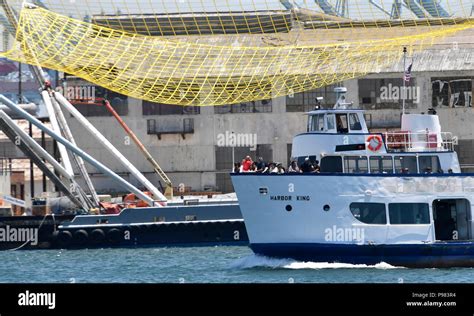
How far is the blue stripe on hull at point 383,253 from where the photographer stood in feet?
138

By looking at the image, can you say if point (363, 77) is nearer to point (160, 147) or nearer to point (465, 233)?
point (160, 147)

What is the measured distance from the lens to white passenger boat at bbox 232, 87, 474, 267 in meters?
41.5

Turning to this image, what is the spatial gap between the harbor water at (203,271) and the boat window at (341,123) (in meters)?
5.15

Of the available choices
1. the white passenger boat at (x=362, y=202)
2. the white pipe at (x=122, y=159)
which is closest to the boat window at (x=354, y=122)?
the white passenger boat at (x=362, y=202)

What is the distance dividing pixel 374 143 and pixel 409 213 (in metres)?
2.80

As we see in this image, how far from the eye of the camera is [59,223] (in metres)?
62.2

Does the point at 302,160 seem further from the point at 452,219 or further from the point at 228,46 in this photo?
the point at 228,46

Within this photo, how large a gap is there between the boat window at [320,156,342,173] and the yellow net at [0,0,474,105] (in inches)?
861

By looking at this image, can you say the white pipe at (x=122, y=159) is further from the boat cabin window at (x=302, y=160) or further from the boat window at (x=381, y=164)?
the boat window at (x=381, y=164)

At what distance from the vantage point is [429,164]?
4353 cm

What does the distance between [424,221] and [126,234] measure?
22.3 metres

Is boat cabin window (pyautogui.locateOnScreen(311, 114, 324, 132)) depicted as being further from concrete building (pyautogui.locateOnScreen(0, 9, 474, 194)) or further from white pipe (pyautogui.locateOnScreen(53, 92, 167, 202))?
concrete building (pyautogui.locateOnScreen(0, 9, 474, 194))
